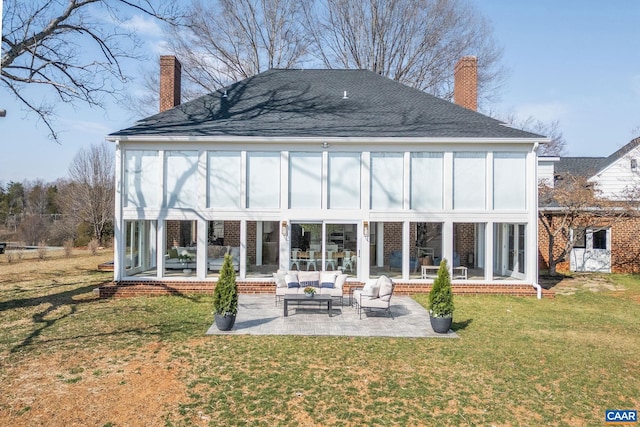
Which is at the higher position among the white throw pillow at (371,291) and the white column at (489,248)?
the white column at (489,248)

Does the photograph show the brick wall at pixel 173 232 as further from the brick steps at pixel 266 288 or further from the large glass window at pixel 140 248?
the brick steps at pixel 266 288

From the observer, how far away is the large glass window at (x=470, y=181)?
13875mm

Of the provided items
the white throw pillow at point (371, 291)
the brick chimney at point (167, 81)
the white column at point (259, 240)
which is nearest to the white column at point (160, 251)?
the white column at point (259, 240)

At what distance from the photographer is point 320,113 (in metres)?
15.4

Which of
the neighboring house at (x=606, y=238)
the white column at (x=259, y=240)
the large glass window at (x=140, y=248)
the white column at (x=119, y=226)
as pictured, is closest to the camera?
the white column at (x=119, y=226)

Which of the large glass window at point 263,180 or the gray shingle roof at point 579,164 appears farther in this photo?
the gray shingle roof at point 579,164

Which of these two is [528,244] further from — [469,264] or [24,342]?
[24,342]

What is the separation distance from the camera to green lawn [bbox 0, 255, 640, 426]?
216 inches

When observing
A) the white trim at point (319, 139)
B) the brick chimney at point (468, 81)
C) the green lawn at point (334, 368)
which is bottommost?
the green lawn at point (334, 368)

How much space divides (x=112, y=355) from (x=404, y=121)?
451 inches

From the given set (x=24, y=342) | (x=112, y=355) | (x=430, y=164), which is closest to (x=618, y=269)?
(x=430, y=164)

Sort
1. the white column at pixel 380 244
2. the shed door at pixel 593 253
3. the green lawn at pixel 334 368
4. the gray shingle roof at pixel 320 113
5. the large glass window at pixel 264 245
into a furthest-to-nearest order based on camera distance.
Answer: the shed door at pixel 593 253, the white column at pixel 380 244, the large glass window at pixel 264 245, the gray shingle roof at pixel 320 113, the green lawn at pixel 334 368

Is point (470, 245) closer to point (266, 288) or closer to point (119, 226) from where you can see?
point (266, 288)

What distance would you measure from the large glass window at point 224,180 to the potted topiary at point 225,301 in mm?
5122
